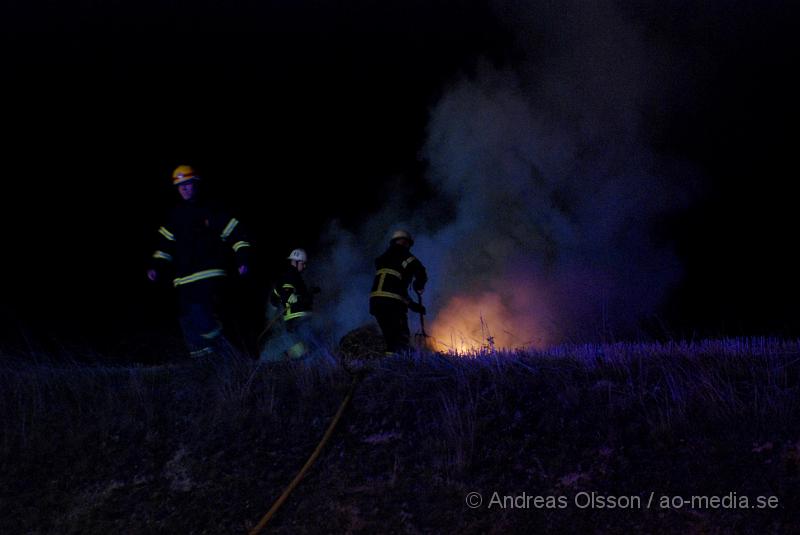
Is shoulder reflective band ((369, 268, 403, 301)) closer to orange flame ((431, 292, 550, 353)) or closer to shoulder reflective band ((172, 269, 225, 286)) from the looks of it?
shoulder reflective band ((172, 269, 225, 286))

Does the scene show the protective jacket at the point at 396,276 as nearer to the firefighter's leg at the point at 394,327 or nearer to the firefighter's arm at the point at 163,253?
the firefighter's leg at the point at 394,327

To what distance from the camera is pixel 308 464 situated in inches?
202

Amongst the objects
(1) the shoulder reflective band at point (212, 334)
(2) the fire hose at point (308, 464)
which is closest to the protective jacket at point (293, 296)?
(1) the shoulder reflective band at point (212, 334)

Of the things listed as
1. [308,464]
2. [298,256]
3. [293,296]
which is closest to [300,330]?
[293,296]

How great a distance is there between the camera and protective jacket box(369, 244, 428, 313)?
28.2ft

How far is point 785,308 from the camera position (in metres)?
19.9

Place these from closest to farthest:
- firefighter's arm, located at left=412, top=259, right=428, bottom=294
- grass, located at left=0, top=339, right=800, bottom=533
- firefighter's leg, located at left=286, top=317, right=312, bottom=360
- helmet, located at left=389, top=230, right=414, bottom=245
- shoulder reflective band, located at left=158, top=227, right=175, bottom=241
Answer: grass, located at left=0, top=339, right=800, bottom=533 < shoulder reflective band, located at left=158, top=227, right=175, bottom=241 < firefighter's arm, located at left=412, top=259, right=428, bottom=294 < helmet, located at left=389, top=230, right=414, bottom=245 < firefighter's leg, located at left=286, top=317, right=312, bottom=360

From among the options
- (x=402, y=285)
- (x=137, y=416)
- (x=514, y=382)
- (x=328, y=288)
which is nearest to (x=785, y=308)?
(x=328, y=288)

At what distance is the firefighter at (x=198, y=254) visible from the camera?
7527 millimetres

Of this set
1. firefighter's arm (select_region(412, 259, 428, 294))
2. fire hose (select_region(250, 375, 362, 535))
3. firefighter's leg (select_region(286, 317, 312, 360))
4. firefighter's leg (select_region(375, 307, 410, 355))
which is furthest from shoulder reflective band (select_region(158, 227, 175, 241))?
fire hose (select_region(250, 375, 362, 535))

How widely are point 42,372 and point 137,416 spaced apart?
150 cm

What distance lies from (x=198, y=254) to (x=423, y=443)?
3370 millimetres

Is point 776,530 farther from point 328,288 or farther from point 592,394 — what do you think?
point 328,288

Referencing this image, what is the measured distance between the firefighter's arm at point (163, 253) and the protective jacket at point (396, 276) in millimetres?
2223
